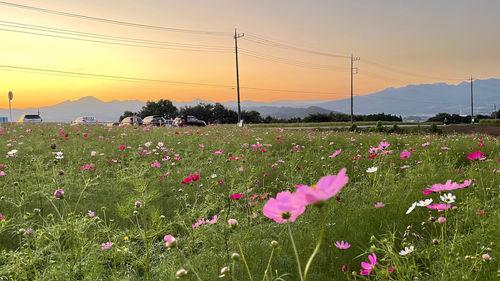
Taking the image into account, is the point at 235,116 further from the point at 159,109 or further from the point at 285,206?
the point at 285,206

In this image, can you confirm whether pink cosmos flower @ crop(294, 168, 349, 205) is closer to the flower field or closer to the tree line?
the flower field

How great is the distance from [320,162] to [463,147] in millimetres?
2949

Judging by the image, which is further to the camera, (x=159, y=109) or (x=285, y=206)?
(x=159, y=109)


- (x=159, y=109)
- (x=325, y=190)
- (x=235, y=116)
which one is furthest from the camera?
(x=159, y=109)

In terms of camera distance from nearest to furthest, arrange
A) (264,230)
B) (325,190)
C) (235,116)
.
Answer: (325,190) → (264,230) → (235,116)

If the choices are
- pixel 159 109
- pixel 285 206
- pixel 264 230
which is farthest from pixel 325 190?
pixel 159 109

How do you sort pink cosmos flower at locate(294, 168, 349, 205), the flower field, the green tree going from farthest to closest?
the green tree → the flower field → pink cosmos flower at locate(294, 168, 349, 205)

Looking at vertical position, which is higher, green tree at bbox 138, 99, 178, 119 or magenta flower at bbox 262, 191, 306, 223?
green tree at bbox 138, 99, 178, 119

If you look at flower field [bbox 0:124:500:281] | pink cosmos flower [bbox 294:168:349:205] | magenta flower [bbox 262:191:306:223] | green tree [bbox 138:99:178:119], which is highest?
green tree [bbox 138:99:178:119]

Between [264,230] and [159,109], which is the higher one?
[159,109]

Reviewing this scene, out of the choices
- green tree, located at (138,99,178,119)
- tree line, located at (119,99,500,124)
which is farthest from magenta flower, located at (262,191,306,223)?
green tree, located at (138,99,178,119)

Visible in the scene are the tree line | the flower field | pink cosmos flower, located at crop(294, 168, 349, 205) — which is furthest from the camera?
the tree line

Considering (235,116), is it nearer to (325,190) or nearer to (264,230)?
(264,230)

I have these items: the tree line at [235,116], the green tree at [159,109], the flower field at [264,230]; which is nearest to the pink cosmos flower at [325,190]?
the flower field at [264,230]
